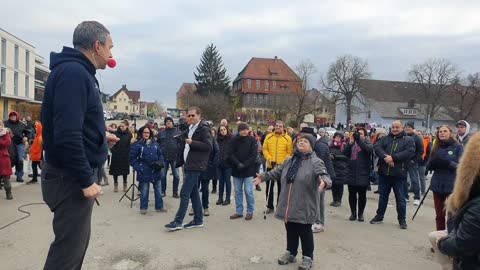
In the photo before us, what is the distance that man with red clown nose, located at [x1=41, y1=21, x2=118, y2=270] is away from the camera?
2.38 metres

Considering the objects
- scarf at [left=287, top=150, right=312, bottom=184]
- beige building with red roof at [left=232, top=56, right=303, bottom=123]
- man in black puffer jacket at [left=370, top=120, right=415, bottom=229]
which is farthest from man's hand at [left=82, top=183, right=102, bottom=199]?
beige building with red roof at [left=232, top=56, right=303, bottom=123]

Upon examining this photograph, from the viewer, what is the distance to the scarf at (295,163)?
16.2 feet

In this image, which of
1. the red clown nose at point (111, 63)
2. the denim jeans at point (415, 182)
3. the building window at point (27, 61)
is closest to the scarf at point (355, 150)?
the denim jeans at point (415, 182)

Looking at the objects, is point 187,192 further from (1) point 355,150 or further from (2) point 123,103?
(2) point 123,103

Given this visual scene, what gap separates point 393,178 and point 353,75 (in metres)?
58.2

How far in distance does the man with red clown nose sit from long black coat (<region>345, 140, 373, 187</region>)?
5.82 m

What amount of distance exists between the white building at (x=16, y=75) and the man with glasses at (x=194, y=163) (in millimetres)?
39485

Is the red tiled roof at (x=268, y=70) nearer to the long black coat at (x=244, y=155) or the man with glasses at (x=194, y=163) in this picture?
the long black coat at (x=244, y=155)

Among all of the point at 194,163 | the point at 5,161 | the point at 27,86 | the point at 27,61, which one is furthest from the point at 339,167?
the point at 27,61

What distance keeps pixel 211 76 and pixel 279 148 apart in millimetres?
59008

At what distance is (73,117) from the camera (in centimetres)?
237

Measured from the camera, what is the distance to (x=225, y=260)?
16.6 feet

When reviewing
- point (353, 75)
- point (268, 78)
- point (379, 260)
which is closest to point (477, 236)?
point (379, 260)

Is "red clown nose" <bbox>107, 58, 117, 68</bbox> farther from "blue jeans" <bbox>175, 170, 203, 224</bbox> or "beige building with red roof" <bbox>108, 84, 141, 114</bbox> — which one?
"beige building with red roof" <bbox>108, 84, 141, 114</bbox>
